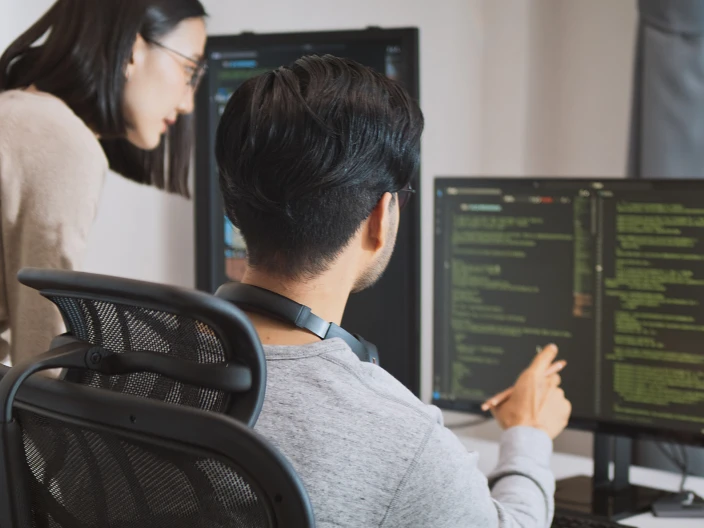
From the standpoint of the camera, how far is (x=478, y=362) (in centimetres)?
151

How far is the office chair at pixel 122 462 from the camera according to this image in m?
0.64

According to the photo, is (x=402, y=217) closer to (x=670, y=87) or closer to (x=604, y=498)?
(x=604, y=498)

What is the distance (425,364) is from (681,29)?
1.00m

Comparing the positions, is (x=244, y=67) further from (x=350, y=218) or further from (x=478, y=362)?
(x=350, y=218)

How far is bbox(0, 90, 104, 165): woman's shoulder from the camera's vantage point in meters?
1.28

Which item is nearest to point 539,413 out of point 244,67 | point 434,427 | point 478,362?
point 478,362

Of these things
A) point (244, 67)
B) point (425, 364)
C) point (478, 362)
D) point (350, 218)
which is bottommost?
point (425, 364)

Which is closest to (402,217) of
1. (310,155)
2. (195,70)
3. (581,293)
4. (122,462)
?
(581,293)

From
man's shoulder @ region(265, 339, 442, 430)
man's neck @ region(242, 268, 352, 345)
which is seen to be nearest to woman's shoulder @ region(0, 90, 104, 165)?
man's neck @ region(242, 268, 352, 345)

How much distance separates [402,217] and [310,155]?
0.69 m

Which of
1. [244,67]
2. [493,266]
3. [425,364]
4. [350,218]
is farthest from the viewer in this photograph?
[425,364]

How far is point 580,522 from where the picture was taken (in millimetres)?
1289

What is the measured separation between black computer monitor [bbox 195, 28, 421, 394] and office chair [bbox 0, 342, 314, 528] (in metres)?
0.84

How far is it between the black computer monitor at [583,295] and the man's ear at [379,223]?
1.77ft
